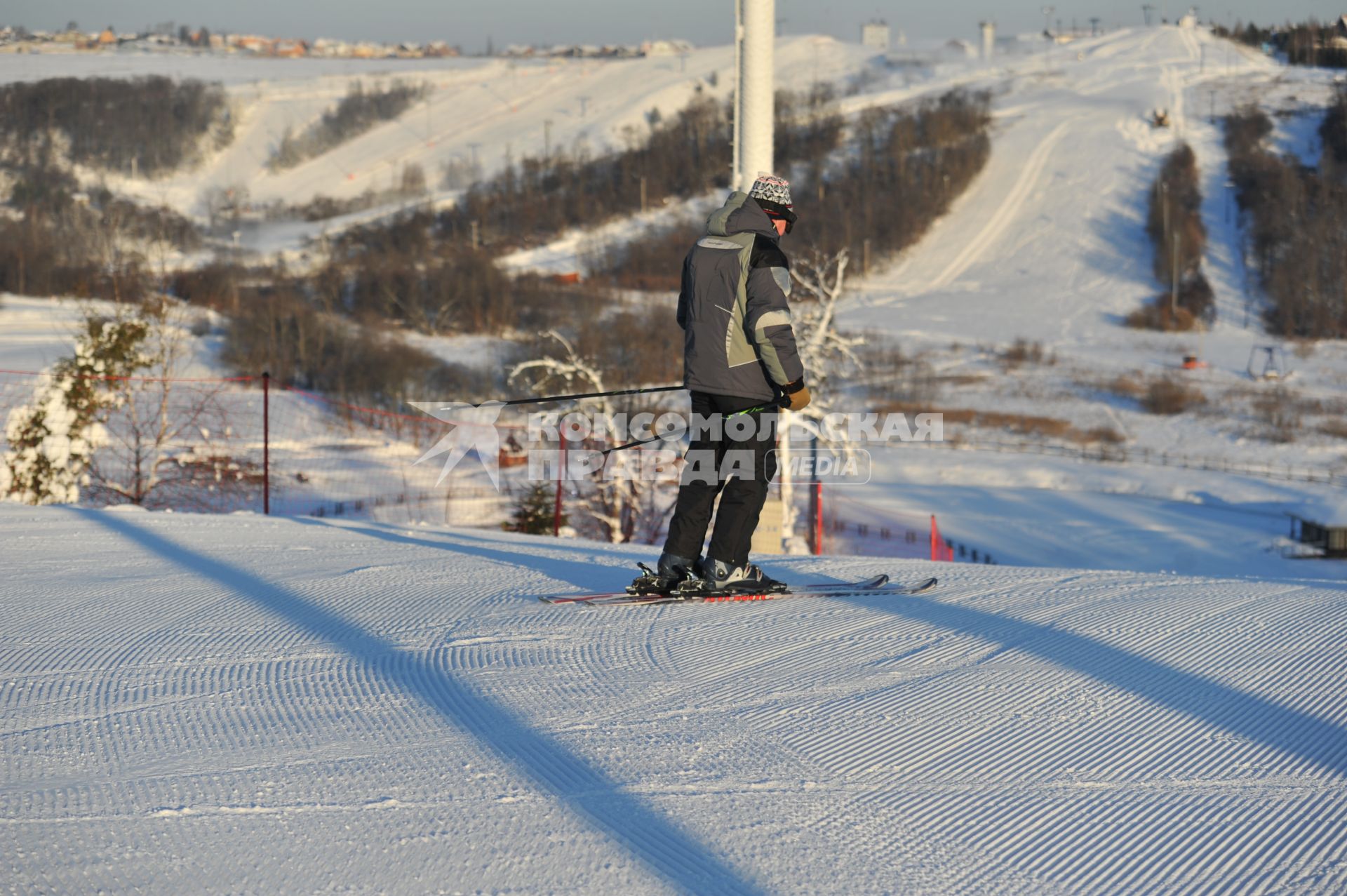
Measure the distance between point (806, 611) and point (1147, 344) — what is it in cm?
4069

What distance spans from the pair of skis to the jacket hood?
1247 mm

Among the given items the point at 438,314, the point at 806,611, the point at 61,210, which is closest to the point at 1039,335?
the point at 438,314

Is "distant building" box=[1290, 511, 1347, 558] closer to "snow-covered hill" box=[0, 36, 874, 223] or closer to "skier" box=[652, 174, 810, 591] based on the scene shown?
"skier" box=[652, 174, 810, 591]

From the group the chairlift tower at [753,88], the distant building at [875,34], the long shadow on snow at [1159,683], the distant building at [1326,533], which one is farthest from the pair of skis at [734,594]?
the distant building at [875,34]

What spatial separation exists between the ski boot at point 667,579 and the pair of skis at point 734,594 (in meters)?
0.02

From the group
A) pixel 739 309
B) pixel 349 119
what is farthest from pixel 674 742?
pixel 349 119

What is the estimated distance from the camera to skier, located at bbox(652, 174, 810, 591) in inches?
160

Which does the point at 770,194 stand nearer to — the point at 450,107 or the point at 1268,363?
the point at 1268,363

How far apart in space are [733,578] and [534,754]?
1.75 meters

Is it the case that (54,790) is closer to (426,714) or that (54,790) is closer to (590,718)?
(426,714)

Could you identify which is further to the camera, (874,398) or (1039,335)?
(1039,335)

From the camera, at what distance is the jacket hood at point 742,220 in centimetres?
406

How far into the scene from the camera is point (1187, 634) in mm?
3762

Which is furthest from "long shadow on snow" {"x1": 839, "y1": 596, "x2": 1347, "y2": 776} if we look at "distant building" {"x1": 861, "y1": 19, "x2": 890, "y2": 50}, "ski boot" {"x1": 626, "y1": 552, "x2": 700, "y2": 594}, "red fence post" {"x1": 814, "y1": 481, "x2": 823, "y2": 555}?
"distant building" {"x1": 861, "y1": 19, "x2": 890, "y2": 50}
